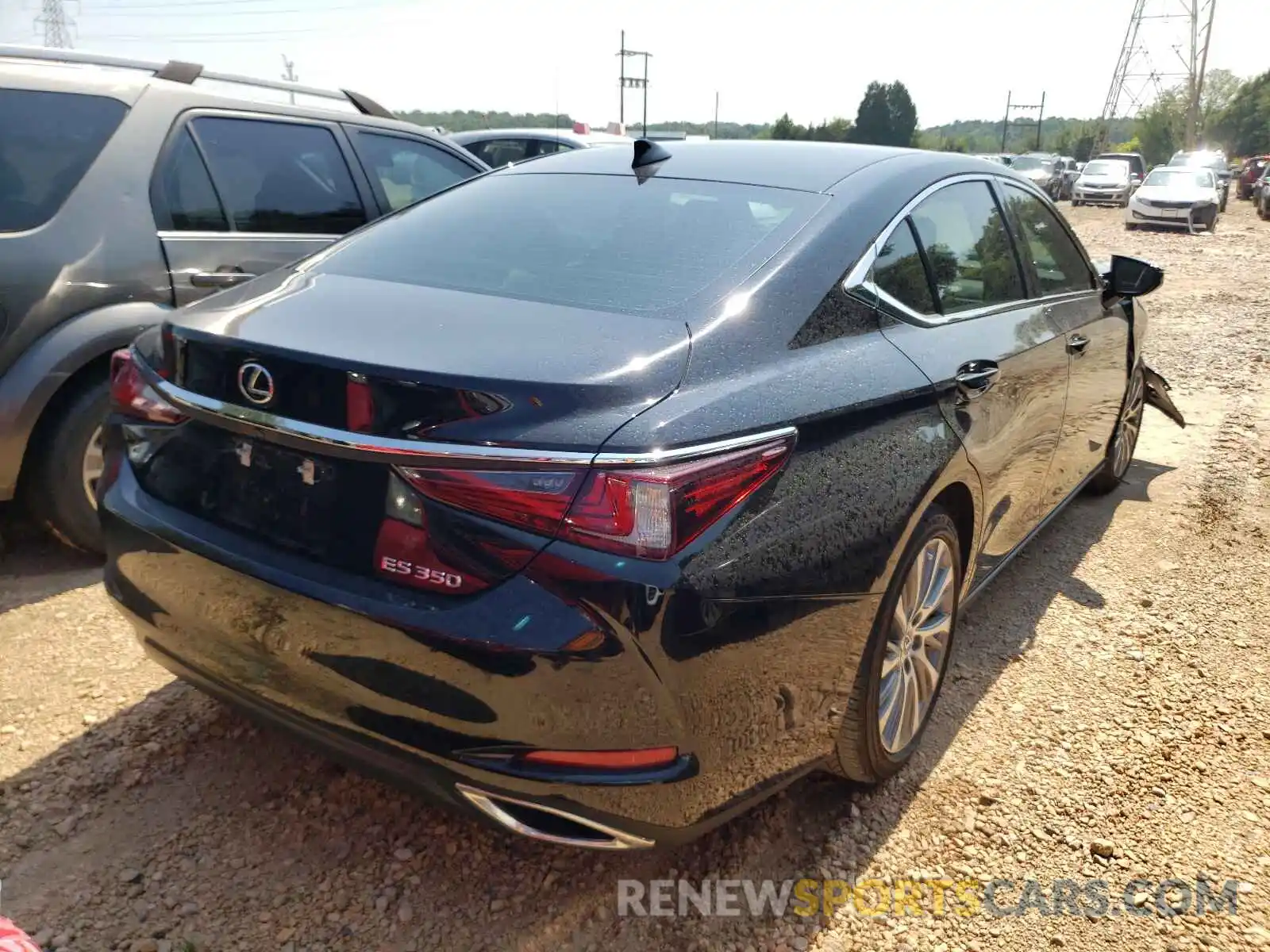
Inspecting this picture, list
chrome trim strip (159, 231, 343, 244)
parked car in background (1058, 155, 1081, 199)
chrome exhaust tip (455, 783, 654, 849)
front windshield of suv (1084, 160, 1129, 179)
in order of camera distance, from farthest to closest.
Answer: parked car in background (1058, 155, 1081, 199)
front windshield of suv (1084, 160, 1129, 179)
chrome trim strip (159, 231, 343, 244)
chrome exhaust tip (455, 783, 654, 849)

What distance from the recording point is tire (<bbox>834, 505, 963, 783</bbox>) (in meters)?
2.24

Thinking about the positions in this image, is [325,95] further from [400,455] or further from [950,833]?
[950,833]

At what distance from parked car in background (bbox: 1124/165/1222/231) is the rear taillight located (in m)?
24.9

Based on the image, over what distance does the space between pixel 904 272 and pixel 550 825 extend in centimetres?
164

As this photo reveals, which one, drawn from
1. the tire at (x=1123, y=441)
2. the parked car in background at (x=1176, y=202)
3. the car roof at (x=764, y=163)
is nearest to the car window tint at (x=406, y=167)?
the car roof at (x=764, y=163)

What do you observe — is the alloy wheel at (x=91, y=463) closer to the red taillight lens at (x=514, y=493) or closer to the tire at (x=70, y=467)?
the tire at (x=70, y=467)

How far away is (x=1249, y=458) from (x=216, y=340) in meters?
5.79

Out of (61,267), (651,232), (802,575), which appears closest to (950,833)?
(802,575)

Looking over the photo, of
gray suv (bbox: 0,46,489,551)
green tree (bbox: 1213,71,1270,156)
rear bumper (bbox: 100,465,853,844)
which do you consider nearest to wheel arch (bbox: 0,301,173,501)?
gray suv (bbox: 0,46,489,551)

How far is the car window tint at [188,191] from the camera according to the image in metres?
3.77

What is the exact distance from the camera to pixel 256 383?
191 centimetres

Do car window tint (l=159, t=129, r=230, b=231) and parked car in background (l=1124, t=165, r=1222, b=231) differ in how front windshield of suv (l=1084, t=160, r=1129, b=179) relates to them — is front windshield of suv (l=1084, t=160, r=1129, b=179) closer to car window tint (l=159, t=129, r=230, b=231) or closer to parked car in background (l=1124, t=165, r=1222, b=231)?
parked car in background (l=1124, t=165, r=1222, b=231)

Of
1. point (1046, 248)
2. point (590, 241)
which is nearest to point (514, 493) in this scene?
point (590, 241)

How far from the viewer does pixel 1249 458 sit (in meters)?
5.69
